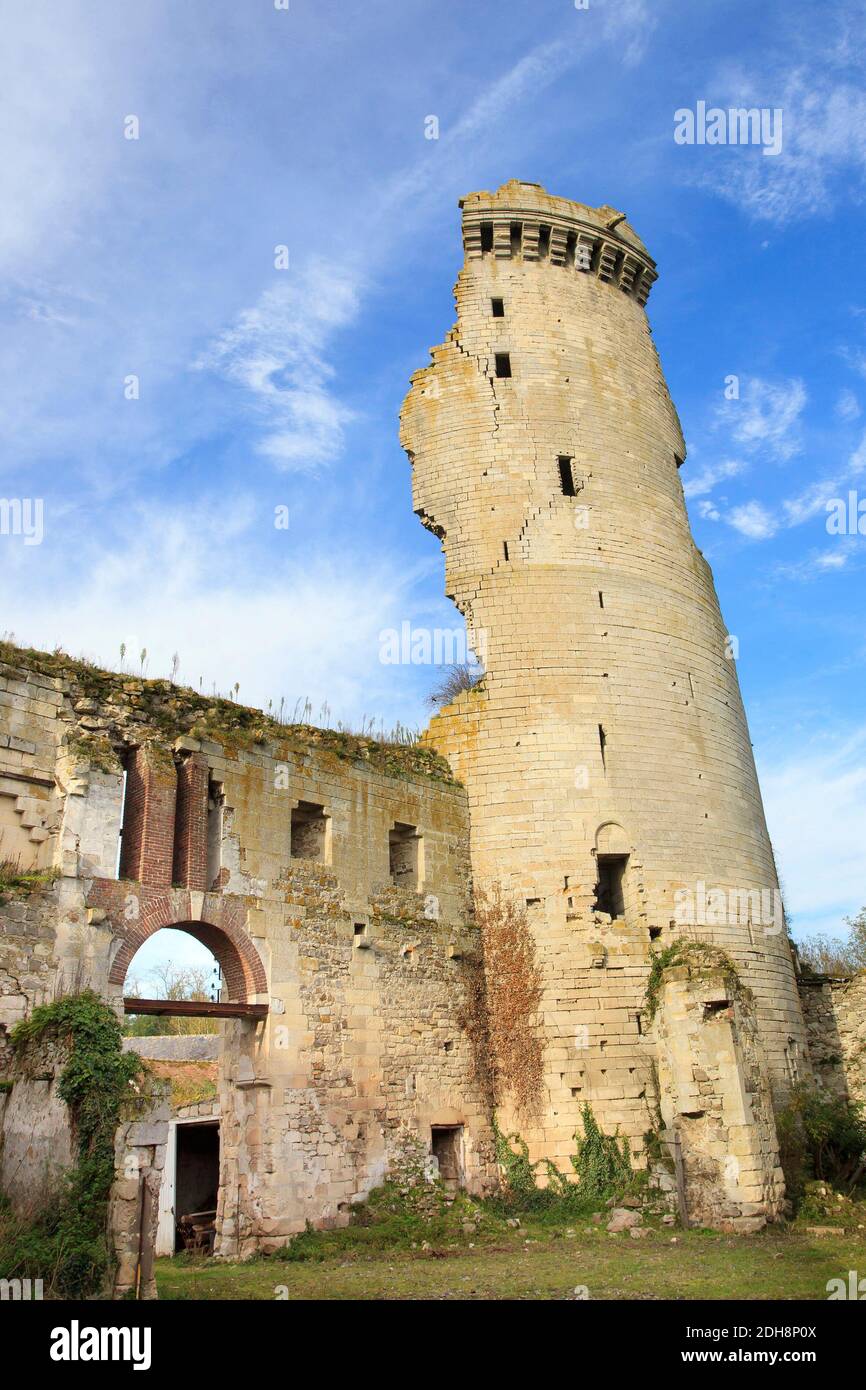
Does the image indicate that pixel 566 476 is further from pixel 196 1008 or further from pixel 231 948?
pixel 196 1008

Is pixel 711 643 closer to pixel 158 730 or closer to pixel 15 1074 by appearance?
pixel 158 730

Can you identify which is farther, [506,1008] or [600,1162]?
[506,1008]

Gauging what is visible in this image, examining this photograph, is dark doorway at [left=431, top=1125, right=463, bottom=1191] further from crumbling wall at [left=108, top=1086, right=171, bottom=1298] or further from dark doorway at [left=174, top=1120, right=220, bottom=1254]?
crumbling wall at [left=108, top=1086, right=171, bottom=1298]

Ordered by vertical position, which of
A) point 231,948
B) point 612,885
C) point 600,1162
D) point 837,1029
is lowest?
point 600,1162

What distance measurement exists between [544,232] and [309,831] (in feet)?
44.3

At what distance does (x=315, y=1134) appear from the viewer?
13312 mm

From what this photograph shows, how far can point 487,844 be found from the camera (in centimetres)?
1692

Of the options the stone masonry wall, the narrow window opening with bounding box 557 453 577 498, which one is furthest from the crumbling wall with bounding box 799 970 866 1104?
the narrow window opening with bounding box 557 453 577 498

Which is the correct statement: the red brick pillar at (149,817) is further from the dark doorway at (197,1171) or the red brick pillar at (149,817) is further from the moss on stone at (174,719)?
the dark doorway at (197,1171)

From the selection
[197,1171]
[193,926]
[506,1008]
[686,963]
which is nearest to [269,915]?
[193,926]

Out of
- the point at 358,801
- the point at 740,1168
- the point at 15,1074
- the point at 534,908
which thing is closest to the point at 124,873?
the point at 15,1074

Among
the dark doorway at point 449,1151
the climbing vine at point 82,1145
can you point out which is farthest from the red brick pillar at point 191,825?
the dark doorway at point 449,1151

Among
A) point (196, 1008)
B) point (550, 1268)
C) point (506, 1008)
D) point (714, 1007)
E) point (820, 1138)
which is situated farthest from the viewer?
point (506, 1008)

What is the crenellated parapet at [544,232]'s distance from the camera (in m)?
20.8
